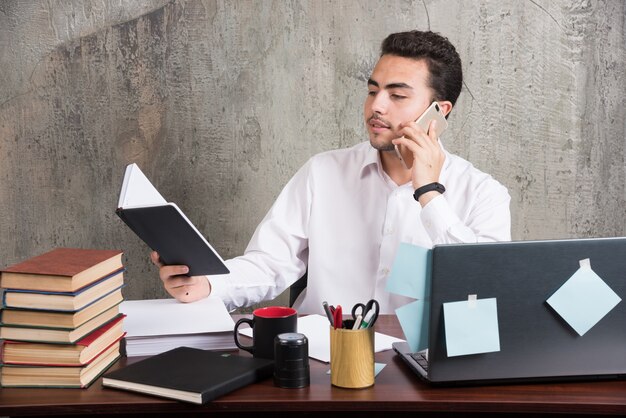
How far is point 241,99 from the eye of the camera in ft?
9.32

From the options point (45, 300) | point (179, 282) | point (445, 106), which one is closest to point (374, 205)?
point (445, 106)

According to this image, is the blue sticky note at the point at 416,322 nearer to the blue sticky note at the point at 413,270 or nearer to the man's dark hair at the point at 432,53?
the blue sticky note at the point at 413,270

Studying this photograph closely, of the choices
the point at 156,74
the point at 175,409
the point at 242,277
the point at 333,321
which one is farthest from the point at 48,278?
the point at 156,74

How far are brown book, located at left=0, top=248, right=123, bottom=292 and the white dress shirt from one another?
2.52ft

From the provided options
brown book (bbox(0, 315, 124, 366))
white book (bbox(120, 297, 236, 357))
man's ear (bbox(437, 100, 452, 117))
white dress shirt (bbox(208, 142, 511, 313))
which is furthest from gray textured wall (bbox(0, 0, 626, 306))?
brown book (bbox(0, 315, 124, 366))

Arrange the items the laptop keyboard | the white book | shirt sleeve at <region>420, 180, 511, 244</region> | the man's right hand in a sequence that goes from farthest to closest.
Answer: shirt sleeve at <region>420, 180, 511, 244</region>
the man's right hand
the white book
the laptop keyboard

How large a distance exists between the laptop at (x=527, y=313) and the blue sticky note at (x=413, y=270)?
0.02 m

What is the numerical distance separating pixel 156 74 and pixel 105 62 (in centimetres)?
20

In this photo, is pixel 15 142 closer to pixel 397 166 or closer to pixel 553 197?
pixel 397 166

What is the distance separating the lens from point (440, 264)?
50.8 inches

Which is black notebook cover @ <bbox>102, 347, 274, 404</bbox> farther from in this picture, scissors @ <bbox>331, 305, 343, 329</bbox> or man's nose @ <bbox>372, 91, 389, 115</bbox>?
man's nose @ <bbox>372, 91, 389, 115</bbox>

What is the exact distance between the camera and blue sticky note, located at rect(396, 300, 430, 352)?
52.2 inches

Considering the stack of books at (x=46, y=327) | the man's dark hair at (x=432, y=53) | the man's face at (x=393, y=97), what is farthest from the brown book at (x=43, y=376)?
the man's dark hair at (x=432, y=53)

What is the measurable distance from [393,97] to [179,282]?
949mm
